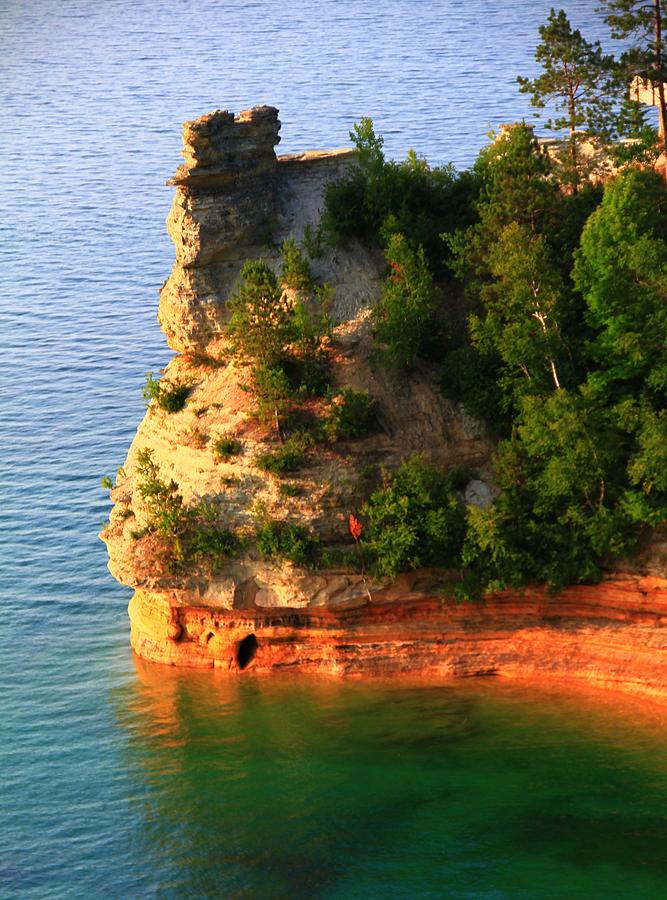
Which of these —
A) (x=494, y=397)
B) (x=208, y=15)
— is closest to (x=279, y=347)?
(x=494, y=397)

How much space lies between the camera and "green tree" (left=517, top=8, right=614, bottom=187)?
61750mm

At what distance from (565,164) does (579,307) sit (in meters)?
8.12

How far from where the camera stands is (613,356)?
5531 cm

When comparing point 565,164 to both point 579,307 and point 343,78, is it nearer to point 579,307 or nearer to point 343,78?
point 579,307

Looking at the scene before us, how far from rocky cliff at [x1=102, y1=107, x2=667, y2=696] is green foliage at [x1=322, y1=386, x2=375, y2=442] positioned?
0.47 metres

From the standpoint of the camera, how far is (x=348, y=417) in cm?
5744

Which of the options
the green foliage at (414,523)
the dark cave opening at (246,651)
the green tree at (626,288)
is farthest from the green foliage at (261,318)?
the green tree at (626,288)

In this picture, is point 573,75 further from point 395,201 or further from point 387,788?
point 387,788

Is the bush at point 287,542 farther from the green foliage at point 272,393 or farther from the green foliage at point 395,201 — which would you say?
the green foliage at point 395,201

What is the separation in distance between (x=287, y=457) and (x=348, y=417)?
9.40 ft

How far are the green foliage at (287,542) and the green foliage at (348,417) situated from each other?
388 cm

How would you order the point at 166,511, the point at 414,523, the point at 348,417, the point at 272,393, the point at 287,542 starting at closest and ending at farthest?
the point at 414,523 < the point at 287,542 < the point at 348,417 < the point at 272,393 < the point at 166,511

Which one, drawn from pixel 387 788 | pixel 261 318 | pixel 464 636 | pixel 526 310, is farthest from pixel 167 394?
pixel 387 788

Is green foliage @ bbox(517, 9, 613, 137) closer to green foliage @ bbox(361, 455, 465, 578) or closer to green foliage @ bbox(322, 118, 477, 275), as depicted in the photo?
green foliage @ bbox(322, 118, 477, 275)
